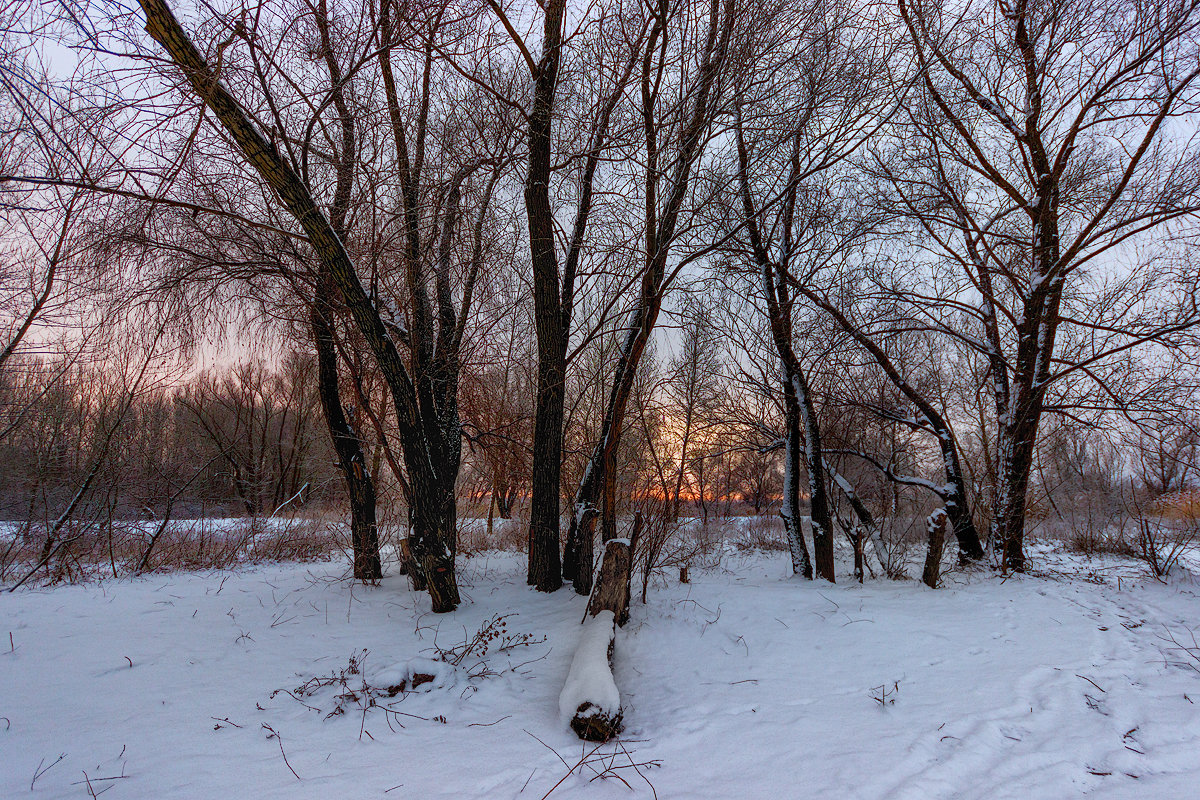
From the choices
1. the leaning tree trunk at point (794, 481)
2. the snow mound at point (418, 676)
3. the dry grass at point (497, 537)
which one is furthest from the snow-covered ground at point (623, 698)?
the dry grass at point (497, 537)

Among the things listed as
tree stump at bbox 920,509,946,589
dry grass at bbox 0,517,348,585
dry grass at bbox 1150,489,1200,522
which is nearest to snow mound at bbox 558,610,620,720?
dry grass at bbox 0,517,348,585

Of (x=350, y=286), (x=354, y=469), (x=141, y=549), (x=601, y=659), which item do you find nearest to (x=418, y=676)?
(x=601, y=659)

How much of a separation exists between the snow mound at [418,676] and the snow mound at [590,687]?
1.05 meters

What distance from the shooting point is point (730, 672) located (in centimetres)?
434

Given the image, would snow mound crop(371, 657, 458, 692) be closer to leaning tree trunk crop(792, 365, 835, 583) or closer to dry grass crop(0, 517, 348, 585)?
dry grass crop(0, 517, 348, 585)

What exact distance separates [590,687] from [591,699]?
104 millimetres

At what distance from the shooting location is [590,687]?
334 cm

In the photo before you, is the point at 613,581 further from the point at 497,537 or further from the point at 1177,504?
the point at 1177,504

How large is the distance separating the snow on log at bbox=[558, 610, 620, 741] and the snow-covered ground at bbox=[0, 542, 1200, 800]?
0.44ft

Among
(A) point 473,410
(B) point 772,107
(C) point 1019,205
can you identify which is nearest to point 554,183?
(B) point 772,107

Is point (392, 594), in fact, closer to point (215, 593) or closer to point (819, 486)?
point (215, 593)

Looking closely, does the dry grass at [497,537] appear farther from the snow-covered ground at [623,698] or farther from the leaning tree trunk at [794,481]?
the leaning tree trunk at [794,481]

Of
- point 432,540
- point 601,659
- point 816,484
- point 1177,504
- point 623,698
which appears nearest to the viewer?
point 601,659

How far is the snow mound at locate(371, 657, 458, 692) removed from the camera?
150 inches
